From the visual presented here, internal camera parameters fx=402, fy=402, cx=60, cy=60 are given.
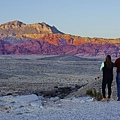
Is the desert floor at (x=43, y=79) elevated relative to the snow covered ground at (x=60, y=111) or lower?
lower

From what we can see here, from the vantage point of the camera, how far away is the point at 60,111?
11.6 meters

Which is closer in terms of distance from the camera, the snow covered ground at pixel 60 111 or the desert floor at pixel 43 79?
the snow covered ground at pixel 60 111

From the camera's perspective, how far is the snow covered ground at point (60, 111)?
10.6 meters

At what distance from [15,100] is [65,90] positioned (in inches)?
582

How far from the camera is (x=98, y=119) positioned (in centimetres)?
1023

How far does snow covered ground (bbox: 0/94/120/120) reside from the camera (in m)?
10.6

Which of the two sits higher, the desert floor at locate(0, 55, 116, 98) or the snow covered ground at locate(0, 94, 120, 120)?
the snow covered ground at locate(0, 94, 120, 120)

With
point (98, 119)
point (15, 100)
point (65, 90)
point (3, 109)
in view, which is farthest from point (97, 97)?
point (65, 90)

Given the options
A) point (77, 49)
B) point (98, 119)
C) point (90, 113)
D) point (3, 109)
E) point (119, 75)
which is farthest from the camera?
point (77, 49)

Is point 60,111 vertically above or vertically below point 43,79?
above

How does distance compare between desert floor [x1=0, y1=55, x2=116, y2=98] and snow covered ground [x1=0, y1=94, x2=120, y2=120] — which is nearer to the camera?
snow covered ground [x1=0, y1=94, x2=120, y2=120]

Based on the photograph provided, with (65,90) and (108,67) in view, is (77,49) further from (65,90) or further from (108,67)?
(108,67)

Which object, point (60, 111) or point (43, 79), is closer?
point (60, 111)

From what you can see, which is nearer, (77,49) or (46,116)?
(46,116)
